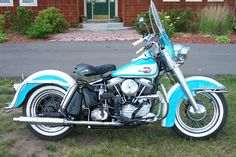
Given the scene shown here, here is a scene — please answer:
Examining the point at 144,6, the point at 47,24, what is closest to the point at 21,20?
the point at 47,24

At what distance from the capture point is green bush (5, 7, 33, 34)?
47.0 feet

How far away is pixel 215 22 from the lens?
13.6 meters

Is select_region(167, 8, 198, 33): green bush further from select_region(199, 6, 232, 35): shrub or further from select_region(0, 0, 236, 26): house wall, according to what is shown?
select_region(0, 0, 236, 26): house wall

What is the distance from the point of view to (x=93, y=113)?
4.32m

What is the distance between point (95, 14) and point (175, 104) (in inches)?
520

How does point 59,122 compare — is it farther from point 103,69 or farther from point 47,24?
point 47,24

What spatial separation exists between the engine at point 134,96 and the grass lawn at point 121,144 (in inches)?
14.7

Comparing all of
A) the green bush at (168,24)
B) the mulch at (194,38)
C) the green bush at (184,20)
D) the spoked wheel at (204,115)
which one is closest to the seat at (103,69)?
the spoked wheel at (204,115)

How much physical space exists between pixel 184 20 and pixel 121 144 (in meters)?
10.7

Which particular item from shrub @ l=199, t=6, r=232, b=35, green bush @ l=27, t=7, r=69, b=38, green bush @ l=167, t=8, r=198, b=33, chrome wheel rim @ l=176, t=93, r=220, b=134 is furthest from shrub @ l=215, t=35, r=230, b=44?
chrome wheel rim @ l=176, t=93, r=220, b=134

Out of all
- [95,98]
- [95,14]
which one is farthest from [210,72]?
[95,14]

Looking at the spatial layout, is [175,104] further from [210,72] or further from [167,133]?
[210,72]

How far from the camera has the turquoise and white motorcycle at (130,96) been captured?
422 centimetres

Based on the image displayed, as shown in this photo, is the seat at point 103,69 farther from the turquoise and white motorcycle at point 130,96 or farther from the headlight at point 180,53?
the headlight at point 180,53
